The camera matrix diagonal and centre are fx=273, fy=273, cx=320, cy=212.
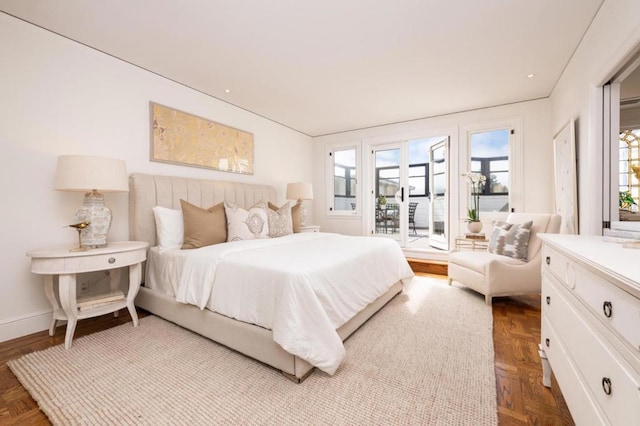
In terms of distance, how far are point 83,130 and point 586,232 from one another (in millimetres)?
4467

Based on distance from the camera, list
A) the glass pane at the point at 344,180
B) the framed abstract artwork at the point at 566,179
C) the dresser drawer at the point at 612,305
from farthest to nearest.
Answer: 1. the glass pane at the point at 344,180
2. the framed abstract artwork at the point at 566,179
3. the dresser drawer at the point at 612,305

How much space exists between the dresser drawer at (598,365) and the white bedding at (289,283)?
111 cm

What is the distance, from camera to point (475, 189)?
165 inches

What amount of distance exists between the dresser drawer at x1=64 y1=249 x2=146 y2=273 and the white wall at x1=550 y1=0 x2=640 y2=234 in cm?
359

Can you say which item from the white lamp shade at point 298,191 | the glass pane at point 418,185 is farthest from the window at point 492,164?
the white lamp shade at point 298,191

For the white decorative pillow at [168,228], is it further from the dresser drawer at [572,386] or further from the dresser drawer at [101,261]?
the dresser drawer at [572,386]

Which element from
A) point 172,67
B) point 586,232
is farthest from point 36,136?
point 586,232

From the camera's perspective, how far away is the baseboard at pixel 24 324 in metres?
2.08

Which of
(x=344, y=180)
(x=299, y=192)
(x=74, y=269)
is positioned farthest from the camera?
(x=344, y=180)

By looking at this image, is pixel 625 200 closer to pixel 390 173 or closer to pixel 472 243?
Answer: pixel 472 243

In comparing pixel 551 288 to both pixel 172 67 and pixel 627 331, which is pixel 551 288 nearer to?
pixel 627 331

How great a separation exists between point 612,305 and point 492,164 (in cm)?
398


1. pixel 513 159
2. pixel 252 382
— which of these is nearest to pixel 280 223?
pixel 252 382

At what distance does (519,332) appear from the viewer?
2.22 m
